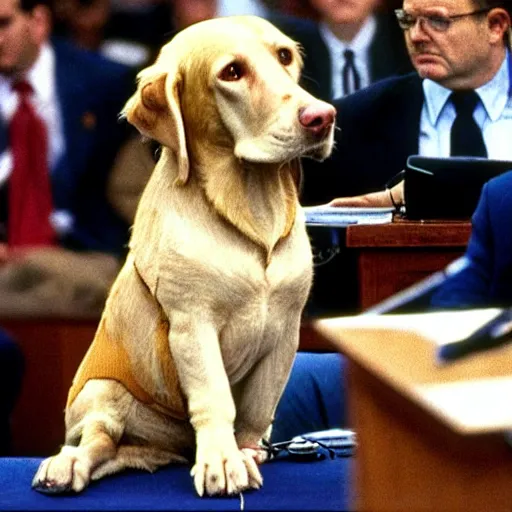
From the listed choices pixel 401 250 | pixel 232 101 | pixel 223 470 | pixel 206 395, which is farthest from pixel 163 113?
pixel 401 250

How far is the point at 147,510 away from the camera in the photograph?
155 centimetres

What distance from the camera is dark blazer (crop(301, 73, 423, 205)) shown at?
8.35 feet

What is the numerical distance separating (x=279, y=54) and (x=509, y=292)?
0.49 metres

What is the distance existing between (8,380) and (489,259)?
1336mm

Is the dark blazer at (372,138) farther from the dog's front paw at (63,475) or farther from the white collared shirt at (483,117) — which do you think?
the dog's front paw at (63,475)

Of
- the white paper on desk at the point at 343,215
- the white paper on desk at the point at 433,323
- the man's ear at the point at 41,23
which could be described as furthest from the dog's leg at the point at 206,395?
the man's ear at the point at 41,23

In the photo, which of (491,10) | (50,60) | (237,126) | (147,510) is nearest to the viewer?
(147,510)

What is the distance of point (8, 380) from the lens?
2705 millimetres

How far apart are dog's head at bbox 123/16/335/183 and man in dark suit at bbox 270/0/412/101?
34.0 inches

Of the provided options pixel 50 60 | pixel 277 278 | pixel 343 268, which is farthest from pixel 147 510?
pixel 50 60

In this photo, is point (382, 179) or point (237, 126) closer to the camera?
point (237, 126)

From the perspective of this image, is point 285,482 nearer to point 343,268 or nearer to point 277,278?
point 277,278

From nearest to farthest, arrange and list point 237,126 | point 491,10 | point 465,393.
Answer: point 465,393
point 237,126
point 491,10

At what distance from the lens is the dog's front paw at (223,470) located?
5.27 feet
